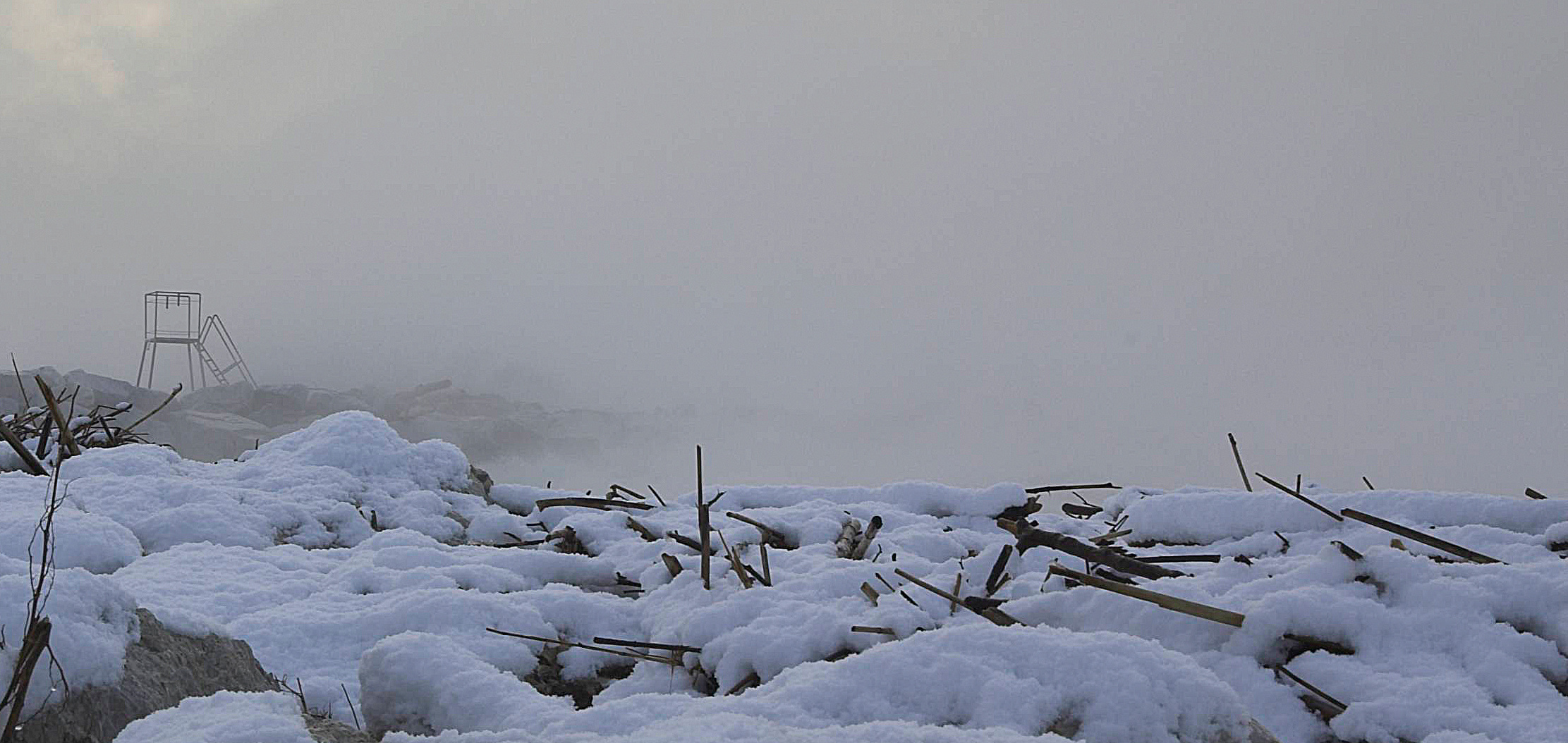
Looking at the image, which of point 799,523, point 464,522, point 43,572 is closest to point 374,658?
point 43,572

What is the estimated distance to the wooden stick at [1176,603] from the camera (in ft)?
9.04

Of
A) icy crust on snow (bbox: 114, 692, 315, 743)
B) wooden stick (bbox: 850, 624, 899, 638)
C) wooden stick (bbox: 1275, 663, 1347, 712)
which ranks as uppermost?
icy crust on snow (bbox: 114, 692, 315, 743)

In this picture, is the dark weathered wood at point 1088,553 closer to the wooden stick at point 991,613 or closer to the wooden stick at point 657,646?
the wooden stick at point 991,613

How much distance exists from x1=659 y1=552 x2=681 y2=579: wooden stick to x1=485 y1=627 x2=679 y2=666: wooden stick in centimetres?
53

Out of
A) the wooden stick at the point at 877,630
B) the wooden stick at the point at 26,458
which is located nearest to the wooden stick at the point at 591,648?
the wooden stick at the point at 877,630

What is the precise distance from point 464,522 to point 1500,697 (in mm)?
4584

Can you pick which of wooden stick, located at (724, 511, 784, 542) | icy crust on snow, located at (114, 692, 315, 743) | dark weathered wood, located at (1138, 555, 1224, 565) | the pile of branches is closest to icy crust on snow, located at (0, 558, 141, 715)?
icy crust on snow, located at (114, 692, 315, 743)

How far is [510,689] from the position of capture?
243cm


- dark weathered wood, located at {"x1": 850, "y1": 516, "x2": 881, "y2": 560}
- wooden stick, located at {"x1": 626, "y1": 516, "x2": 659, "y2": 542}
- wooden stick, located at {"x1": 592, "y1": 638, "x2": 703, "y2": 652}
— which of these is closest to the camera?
wooden stick, located at {"x1": 592, "y1": 638, "x2": 703, "y2": 652}

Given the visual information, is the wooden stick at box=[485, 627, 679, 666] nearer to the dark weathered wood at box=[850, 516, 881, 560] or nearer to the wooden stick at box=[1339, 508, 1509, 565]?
the dark weathered wood at box=[850, 516, 881, 560]

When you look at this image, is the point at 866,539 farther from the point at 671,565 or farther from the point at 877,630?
the point at 877,630

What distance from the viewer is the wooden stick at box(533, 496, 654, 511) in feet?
17.8

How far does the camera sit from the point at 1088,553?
3.27 m

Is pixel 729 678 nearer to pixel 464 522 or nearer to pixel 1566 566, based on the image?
pixel 1566 566
